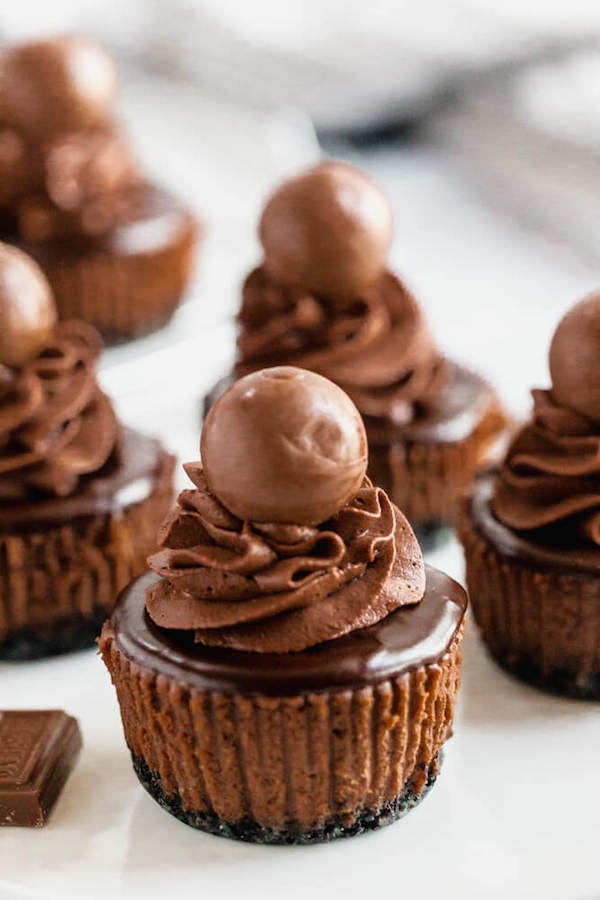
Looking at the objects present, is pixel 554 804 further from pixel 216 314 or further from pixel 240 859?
pixel 216 314

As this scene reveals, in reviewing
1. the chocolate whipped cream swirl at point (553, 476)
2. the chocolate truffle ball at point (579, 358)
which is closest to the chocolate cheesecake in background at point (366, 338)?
the chocolate whipped cream swirl at point (553, 476)

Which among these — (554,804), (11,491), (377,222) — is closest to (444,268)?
(377,222)

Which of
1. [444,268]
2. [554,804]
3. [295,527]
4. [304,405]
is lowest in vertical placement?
[444,268]

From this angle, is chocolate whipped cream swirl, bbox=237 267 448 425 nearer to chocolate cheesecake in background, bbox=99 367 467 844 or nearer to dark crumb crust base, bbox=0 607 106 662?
dark crumb crust base, bbox=0 607 106 662

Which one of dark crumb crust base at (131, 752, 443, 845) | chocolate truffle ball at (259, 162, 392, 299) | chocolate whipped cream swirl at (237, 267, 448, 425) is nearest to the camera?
dark crumb crust base at (131, 752, 443, 845)

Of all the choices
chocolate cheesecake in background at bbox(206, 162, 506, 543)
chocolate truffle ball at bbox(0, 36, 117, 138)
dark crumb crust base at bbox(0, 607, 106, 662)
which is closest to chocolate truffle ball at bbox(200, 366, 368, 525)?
dark crumb crust base at bbox(0, 607, 106, 662)
